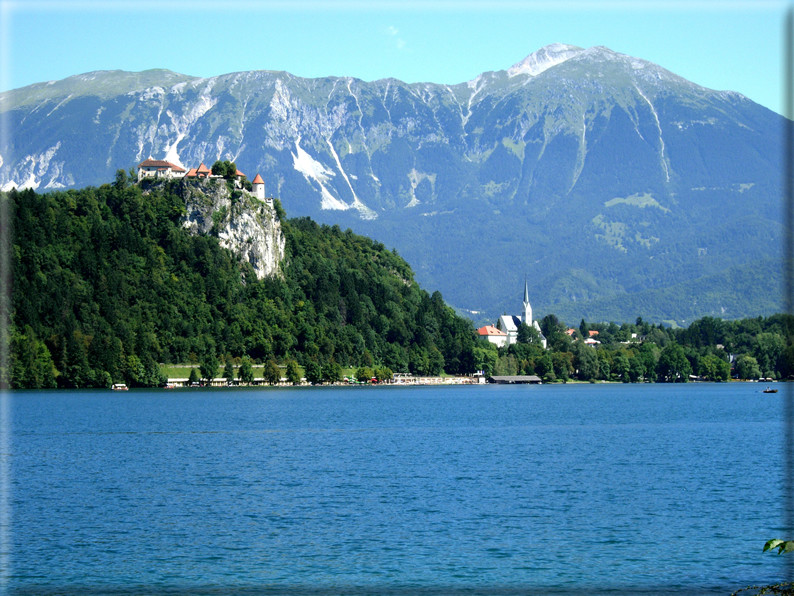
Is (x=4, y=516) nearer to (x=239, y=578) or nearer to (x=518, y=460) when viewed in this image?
(x=239, y=578)

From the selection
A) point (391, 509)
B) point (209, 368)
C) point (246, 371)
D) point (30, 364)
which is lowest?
point (391, 509)

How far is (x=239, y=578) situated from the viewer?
32125 millimetres

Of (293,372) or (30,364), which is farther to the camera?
(293,372)

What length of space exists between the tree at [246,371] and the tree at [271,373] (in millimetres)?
2907

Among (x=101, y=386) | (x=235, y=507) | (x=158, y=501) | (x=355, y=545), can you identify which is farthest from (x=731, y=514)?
(x=101, y=386)

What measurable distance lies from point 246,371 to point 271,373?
202 inches

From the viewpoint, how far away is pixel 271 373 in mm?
192625

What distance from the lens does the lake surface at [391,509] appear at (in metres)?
32.3

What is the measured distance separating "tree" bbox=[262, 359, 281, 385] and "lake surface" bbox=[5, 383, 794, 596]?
98074 mm

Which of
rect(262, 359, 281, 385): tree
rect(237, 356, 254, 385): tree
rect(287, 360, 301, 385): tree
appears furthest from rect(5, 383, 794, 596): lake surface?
rect(287, 360, 301, 385): tree

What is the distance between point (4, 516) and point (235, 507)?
993 centimetres

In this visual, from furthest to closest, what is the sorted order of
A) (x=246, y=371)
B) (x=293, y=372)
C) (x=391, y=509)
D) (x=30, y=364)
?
(x=293, y=372)
(x=246, y=371)
(x=30, y=364)
(x=391, y=509)

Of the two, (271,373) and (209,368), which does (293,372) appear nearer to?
(271,373)

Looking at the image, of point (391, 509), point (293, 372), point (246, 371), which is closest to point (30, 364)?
point (246, 371)
